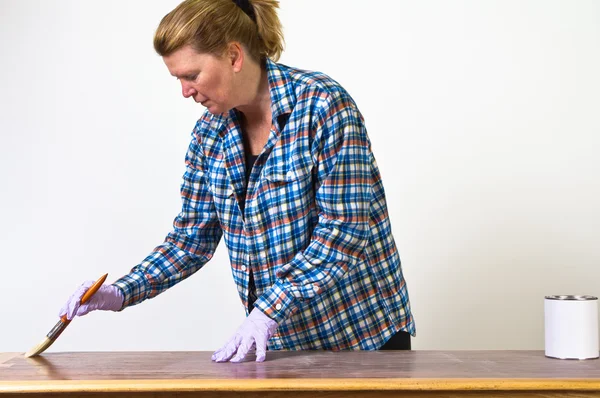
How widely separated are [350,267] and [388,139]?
1.43 meters

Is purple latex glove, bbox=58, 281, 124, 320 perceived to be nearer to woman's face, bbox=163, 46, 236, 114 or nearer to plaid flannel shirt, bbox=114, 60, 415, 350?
plaid flannel shirt, bbox=114, 60, 415, 350

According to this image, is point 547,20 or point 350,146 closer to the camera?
point 350,146

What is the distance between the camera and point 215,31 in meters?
1.82

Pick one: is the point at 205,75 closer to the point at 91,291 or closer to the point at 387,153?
the point at 91,291

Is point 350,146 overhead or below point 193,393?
overhead

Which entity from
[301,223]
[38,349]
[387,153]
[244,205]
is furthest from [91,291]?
[387,153]

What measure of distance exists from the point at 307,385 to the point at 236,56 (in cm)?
81

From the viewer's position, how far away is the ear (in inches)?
73.5

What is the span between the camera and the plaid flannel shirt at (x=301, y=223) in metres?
1.79

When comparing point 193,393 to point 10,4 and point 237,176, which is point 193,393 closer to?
point 237,176

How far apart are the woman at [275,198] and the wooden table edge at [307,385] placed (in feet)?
0.94

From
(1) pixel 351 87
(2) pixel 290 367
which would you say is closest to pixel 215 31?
(2) pixel 290 367

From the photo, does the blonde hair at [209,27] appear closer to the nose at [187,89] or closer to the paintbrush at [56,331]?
the nose at [187,89]

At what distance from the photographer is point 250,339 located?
1736 millimetres
